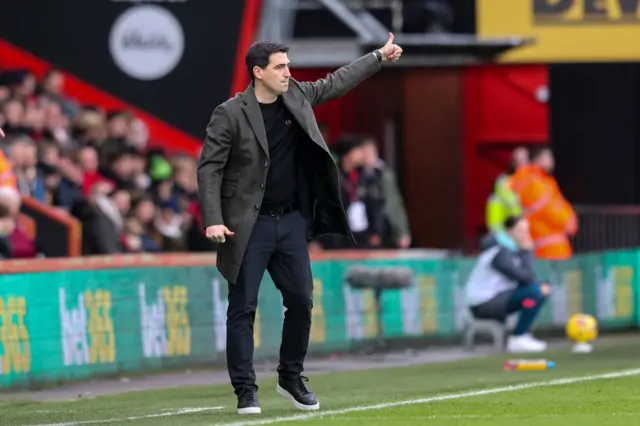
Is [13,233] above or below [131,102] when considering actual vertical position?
below

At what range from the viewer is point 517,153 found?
20812mm

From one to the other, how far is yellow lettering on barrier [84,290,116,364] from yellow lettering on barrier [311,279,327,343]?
2.97 m

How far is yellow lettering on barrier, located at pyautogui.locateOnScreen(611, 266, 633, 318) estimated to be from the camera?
21.5m

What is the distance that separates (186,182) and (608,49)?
7305 mm

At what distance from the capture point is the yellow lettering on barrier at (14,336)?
14.0m

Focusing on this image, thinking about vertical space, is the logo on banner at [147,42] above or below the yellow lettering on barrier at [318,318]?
above

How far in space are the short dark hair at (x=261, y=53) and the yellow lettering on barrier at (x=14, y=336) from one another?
14.2 ft

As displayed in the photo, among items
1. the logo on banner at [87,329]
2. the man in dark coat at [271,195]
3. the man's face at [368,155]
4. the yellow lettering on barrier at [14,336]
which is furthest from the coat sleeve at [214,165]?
the man's face at [368,155]

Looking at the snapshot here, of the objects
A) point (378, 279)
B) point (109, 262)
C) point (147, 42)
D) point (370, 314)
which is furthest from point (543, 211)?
point (109, 262)

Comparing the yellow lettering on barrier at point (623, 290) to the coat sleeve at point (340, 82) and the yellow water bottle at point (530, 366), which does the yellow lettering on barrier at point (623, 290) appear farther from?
the coat sleeve at point (340, 82)

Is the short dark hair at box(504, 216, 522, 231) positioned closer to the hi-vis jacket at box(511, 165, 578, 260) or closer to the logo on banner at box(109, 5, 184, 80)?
the hi-vis jacket at box(511, 165, 578, 260)

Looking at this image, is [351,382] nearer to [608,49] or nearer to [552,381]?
[552,381]

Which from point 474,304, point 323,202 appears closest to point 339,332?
point 474,304

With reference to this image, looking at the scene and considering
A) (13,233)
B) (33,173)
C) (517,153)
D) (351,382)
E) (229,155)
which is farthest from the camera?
(517,153)
